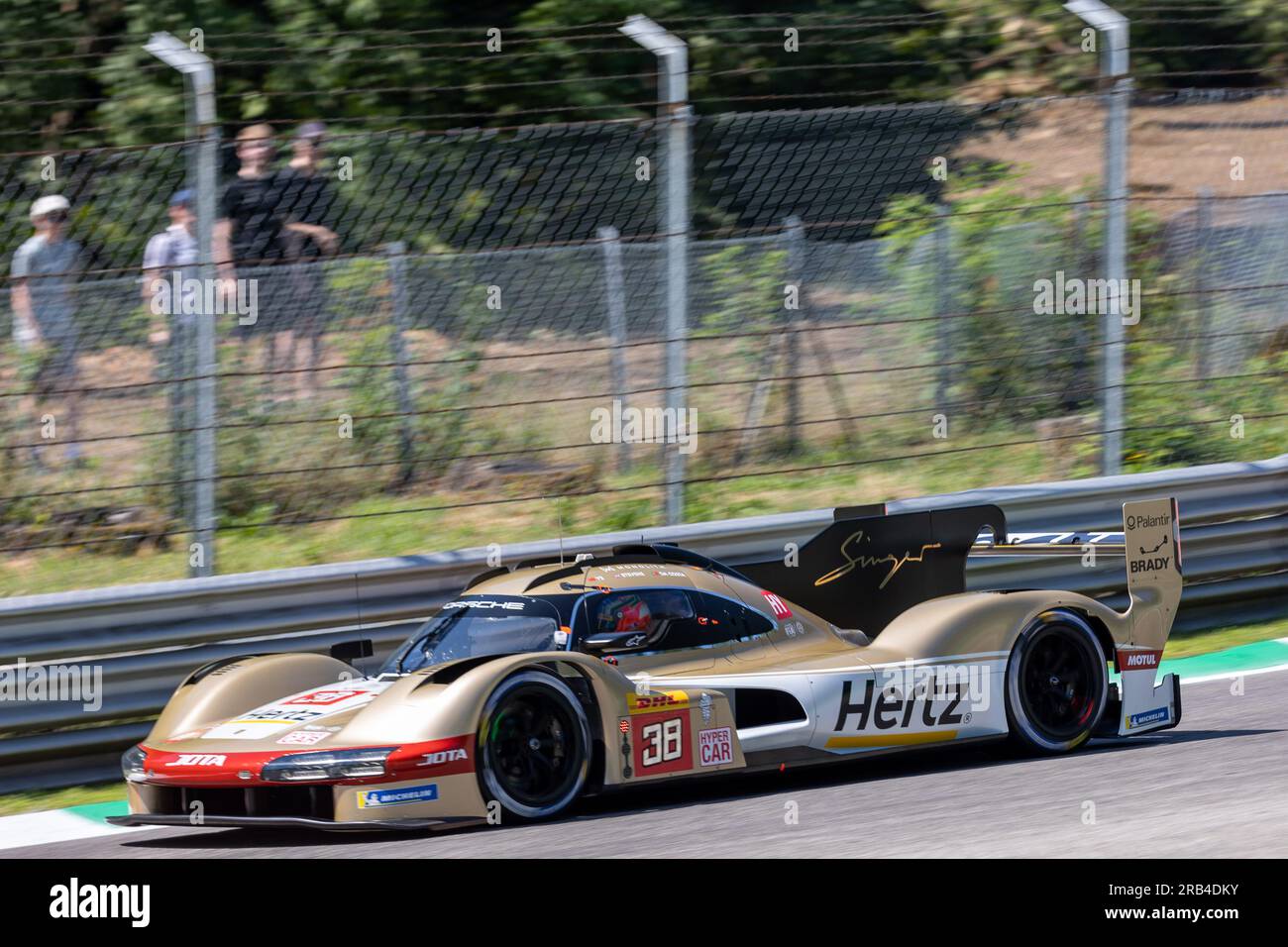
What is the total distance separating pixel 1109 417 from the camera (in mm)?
10195

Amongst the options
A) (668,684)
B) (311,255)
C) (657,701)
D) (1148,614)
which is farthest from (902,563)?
(311,255)

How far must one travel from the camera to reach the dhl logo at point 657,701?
659 cm

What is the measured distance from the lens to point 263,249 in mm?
9539

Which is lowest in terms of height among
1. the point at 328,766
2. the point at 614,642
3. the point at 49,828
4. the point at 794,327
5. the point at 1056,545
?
the point at 49,828

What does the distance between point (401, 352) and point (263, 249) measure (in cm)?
94

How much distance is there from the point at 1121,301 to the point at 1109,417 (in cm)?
67

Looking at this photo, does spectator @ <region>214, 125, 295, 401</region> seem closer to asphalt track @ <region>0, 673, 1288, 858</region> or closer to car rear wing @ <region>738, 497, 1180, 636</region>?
car rear wing @ <region>738, 497, 1180, 636</region>

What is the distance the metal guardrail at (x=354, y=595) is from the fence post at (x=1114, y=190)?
1.34 ft

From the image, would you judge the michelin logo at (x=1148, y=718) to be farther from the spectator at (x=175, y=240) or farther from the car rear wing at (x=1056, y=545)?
the spectator at (x=175, y=240)

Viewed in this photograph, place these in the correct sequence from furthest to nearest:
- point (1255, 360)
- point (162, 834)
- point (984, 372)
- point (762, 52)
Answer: point (762, 52) → point (1255, 360) → point (984, 372) → point (162, 834)

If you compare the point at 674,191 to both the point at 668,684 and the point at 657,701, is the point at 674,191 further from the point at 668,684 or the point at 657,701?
the point at 657,701

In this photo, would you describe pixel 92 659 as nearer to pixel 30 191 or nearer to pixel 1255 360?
pixel 30 191
